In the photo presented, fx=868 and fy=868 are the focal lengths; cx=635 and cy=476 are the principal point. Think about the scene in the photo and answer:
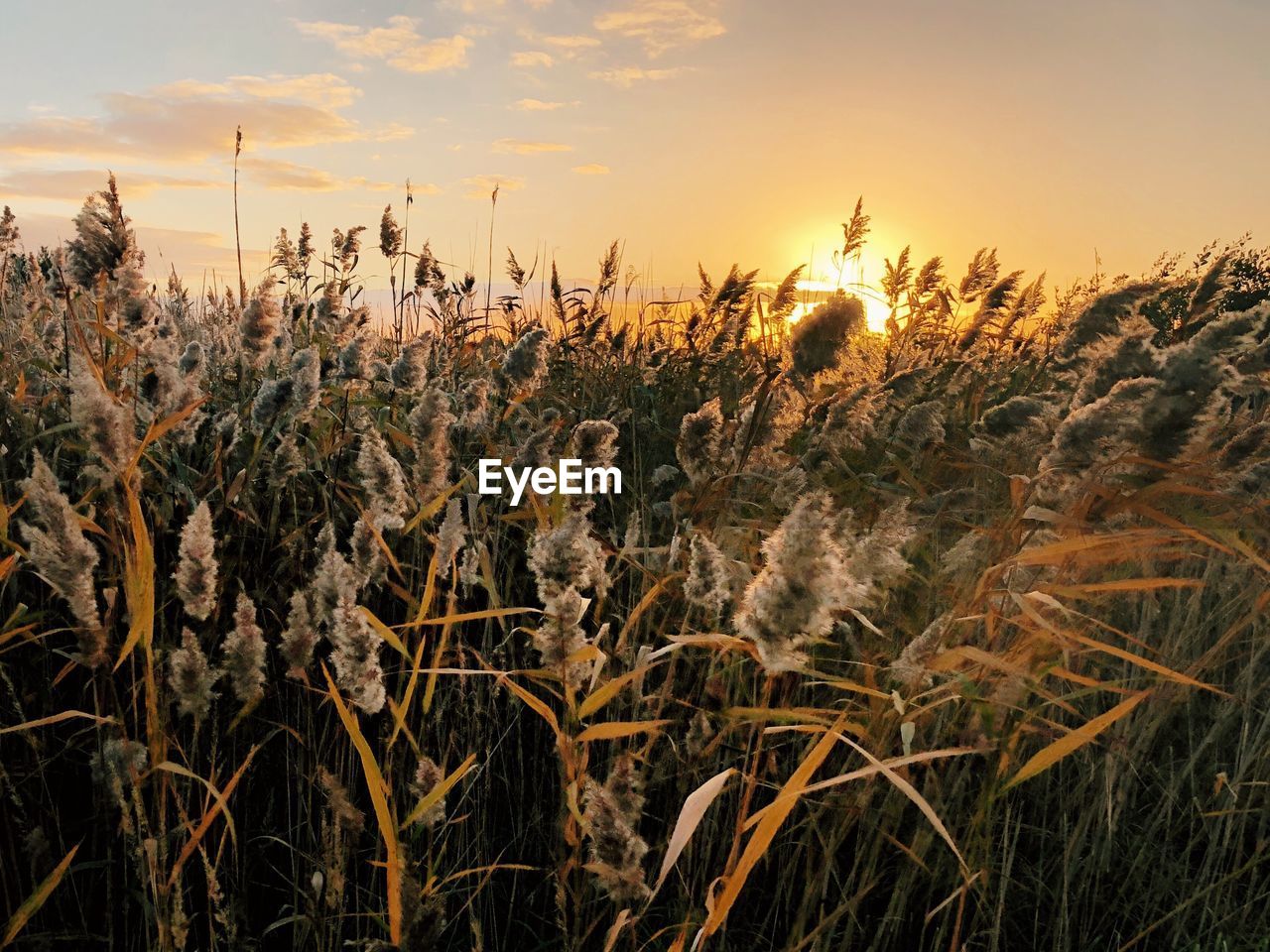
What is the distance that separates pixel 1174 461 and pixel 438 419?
130cm

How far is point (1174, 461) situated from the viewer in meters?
1.50

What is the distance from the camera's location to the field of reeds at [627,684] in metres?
1.21

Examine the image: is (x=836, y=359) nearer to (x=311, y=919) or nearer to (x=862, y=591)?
(x=862, y=591)

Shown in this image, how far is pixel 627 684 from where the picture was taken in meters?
1.59

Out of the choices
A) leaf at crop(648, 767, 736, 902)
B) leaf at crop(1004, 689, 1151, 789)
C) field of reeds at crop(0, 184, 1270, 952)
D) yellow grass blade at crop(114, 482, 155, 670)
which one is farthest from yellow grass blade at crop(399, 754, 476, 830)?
leaf at crop(1004, 689, 1151, 789)

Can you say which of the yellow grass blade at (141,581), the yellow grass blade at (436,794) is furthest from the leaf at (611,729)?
the yellow grass blade at (141,581)

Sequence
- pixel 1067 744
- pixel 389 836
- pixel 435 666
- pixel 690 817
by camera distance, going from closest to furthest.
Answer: pixel 690 817 → pixel 389 836 → pixel 1067 744 → pixel 435 666

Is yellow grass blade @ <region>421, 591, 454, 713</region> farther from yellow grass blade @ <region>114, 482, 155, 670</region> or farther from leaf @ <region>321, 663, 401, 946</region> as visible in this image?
yellow grass blade @ <region>114, 482, 155, 670</region>

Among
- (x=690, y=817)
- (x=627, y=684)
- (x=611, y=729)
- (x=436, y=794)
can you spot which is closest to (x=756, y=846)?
(x=690, y=817)

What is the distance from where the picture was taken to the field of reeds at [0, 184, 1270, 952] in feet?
3.98

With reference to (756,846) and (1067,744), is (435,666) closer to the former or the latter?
(756,846)

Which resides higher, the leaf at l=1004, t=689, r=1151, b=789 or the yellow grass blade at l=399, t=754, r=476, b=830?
the leaf at l=1004, t=689, r=1151, b=789

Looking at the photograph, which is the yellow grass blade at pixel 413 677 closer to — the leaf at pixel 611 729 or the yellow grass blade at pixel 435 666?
the yellow grass blade at pixel 435 666

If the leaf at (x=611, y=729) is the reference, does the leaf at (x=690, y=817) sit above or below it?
below
